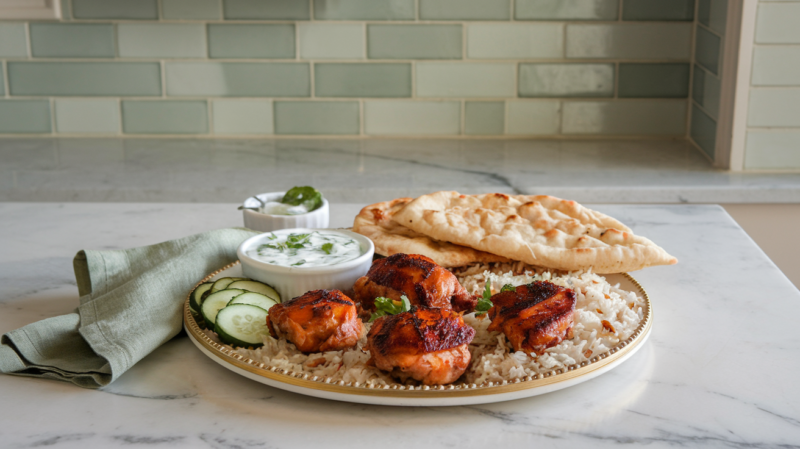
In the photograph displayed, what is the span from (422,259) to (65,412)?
577 millimetres

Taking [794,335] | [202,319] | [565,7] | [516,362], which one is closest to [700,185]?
[565,7]

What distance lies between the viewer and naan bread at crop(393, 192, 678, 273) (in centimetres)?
132

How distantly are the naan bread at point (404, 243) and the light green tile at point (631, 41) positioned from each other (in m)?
1.71

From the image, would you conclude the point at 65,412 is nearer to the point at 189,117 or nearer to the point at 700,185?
the point at 700,185

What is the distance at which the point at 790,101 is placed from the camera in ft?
8.00

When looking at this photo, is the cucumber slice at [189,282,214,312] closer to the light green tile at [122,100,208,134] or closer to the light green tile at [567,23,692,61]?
the light green tile at [122,100,208,134]

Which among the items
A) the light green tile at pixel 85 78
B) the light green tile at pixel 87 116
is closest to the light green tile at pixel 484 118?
the light green tile at pixel 85 78

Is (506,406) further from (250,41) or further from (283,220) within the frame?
(250,41)

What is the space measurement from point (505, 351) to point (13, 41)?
2814 mm

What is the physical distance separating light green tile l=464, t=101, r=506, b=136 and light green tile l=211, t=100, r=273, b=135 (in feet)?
2.75

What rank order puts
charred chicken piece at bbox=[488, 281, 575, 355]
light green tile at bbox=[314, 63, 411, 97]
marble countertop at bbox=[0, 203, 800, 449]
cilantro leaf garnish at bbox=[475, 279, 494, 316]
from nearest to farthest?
marble countertop at bbox=[0, 203, 800, 449] < charred chicken piece at bbox=[488, 281, 575, 355] < cilantro leaf garnish at bbox=[475, 279, 494, 316] < light green tile at bbox=[314, 63, 411, 97]

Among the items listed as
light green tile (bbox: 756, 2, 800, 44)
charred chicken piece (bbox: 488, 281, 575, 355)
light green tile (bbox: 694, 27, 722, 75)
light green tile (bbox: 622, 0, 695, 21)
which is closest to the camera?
charred chicken piece (bbox: 488, 281, 575, 355)

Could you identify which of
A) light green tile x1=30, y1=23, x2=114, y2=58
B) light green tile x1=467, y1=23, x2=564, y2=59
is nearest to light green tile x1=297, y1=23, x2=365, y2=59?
light green tile x1=467, y1=23, x2=564, y2=59

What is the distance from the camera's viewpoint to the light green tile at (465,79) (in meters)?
3.00
